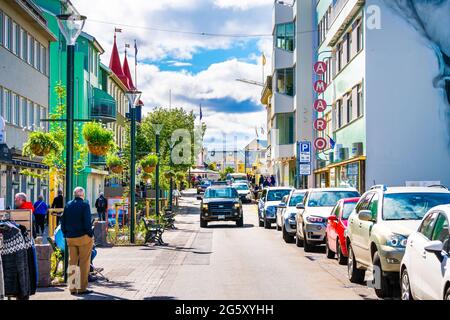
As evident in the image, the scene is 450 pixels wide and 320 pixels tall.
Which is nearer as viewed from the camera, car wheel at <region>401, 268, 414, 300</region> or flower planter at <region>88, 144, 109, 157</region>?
car wheel at <region>401, 268, 414, 300</region>

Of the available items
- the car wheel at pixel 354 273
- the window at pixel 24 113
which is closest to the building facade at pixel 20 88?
the window at pixel 24 113

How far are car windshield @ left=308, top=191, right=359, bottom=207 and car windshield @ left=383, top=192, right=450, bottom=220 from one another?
9.08 meters

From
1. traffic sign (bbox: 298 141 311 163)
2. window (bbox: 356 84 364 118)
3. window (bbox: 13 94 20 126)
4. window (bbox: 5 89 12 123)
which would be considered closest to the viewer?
window (bbox: 5 89 12 123)

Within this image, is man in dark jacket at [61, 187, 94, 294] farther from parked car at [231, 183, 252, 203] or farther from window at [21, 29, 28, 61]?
parked car at [231, 183, 252, 203]

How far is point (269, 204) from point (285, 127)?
28.5 m

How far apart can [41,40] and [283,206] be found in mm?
17661

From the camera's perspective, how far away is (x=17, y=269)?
1055 centimetres

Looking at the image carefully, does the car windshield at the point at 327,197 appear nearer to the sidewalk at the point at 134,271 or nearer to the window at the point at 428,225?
the sidewalk at the point at 134,271

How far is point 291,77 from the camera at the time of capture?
2472 inches

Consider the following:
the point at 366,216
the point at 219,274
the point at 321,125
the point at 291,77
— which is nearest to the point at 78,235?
the point at 219,274

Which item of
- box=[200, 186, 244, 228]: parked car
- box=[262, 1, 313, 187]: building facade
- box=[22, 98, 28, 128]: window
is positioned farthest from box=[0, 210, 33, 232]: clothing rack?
box=[262, 1, 313, 187]: building facade

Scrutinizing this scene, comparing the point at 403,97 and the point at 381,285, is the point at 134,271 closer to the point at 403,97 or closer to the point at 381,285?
the point at 381,285

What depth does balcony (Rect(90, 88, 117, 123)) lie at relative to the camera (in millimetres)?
56559
